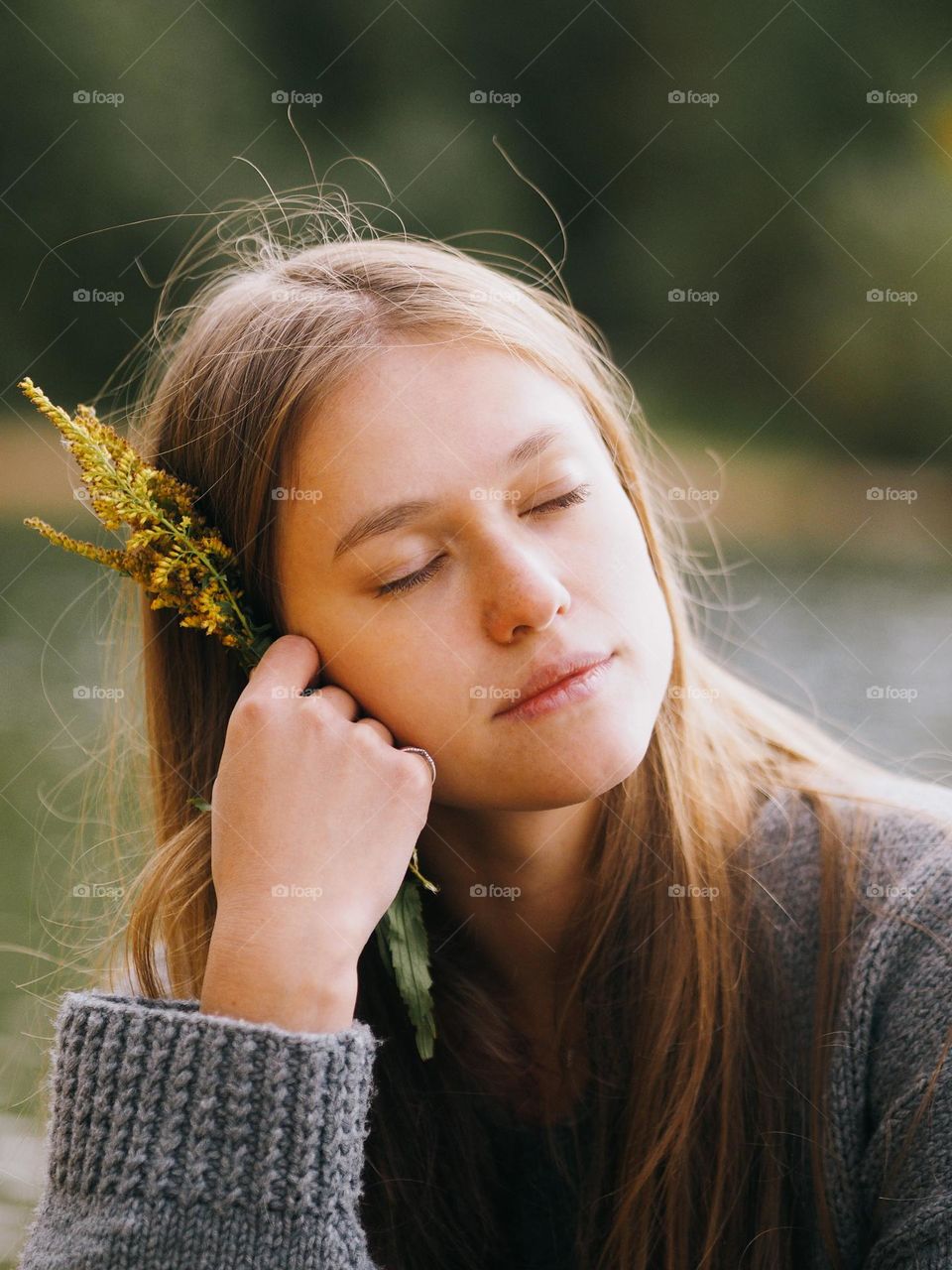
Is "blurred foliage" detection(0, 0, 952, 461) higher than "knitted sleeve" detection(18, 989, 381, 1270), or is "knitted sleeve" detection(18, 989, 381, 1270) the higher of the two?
"blurred foliage" detection(0, 0, 952, 461)

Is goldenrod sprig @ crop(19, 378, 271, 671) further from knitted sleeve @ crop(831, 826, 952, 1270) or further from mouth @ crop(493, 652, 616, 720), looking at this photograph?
knitted sleeve @ crop(831, 826, 952, 1270)

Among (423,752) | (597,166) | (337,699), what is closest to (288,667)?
(337,699)

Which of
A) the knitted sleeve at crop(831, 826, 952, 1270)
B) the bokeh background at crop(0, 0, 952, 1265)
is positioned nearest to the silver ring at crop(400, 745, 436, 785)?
the knitted sleeve at crop(831, 826, 952, 1270)

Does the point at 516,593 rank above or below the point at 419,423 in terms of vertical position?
below

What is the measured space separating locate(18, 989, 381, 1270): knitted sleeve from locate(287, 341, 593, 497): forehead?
498 mm

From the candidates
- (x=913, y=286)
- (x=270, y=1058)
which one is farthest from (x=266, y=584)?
(x=913, y=286)

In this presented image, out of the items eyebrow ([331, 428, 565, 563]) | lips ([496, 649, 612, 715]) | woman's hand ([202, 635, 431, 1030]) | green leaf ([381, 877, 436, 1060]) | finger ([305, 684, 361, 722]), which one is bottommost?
green leaf ([381, 877, 436, 1060])

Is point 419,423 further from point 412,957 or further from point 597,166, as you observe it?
point 597,166

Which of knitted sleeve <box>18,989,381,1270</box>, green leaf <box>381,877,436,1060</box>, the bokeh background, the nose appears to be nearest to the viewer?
knitted sleeve <box>18,989,381,1270</box>

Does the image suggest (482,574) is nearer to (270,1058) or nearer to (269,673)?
(269,673)

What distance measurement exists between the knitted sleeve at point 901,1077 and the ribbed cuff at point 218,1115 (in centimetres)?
46

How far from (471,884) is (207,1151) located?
46 centimetres

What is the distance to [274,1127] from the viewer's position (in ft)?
2.78

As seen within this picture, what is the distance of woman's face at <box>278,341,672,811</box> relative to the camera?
3.20ft
